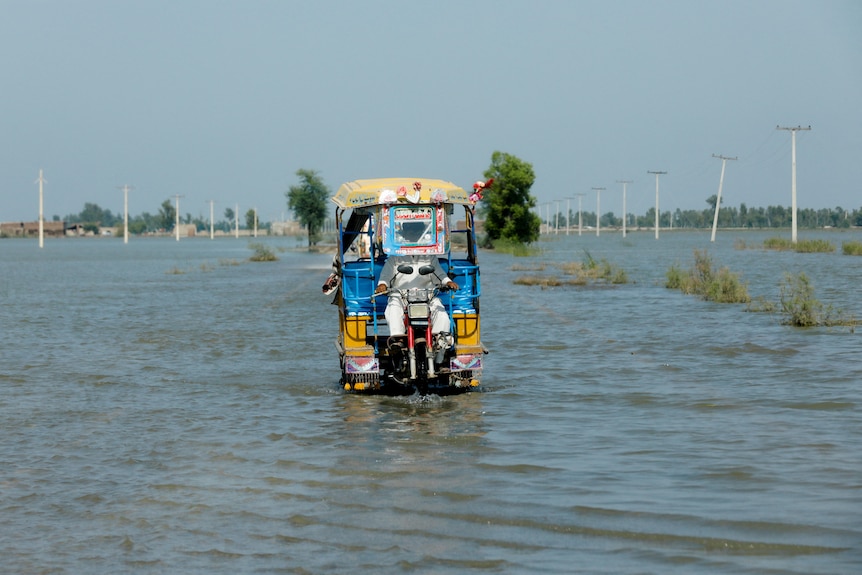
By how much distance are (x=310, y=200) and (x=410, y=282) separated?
338 ft

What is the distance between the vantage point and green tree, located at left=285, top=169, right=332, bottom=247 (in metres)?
116

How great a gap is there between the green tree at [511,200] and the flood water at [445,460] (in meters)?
77.5

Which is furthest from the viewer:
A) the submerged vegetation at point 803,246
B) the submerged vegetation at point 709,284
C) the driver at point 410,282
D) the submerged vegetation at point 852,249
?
the submerged vegetation at point 803,246

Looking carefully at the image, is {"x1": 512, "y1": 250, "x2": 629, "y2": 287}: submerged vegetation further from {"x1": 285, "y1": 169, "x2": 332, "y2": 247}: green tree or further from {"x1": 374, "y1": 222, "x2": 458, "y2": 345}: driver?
{"x1": 285, "y1": 169, "x2": 332, "y2": 247}: green tree

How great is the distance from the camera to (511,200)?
100125 mm

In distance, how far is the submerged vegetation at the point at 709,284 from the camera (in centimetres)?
3060

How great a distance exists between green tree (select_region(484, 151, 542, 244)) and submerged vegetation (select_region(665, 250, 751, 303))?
2313 inches

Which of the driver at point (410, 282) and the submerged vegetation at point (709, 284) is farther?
the submerged vegetation at point (709, 284)

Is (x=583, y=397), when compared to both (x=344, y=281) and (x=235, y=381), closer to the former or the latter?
(x=344, y=281)

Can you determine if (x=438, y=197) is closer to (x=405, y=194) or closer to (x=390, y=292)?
(x=405, y=194)

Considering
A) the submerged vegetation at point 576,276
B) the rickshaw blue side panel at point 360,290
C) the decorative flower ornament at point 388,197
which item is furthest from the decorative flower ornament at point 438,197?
the submerged vegetation at point 576,276

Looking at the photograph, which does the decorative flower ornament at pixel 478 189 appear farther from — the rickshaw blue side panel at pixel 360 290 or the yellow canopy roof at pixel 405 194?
the rickshaw blue side panel at pixel 360 290

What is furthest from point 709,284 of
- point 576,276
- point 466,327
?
point 466,327

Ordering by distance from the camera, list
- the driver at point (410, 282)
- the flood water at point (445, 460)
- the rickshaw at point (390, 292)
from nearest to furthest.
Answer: the flood water at point (445, 460) < the driver at point (410, 282) < the rickshaw at point (390, 292)
